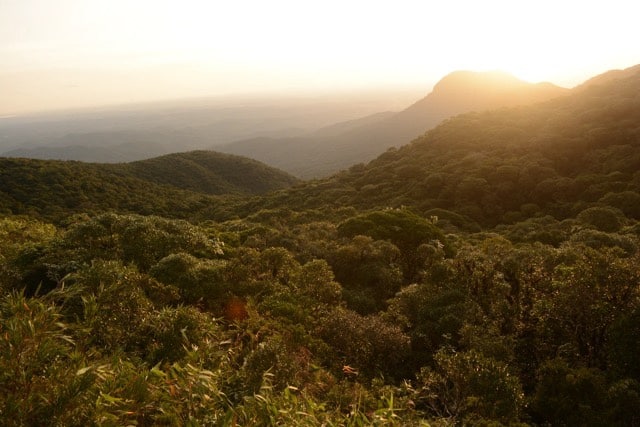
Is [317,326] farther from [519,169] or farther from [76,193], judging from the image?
[76,193]

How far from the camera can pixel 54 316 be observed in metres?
7.30

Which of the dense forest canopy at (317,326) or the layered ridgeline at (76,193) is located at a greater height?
the dense forest canopy at (317,326)

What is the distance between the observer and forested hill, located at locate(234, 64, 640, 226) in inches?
1984

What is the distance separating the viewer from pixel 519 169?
56.8 m

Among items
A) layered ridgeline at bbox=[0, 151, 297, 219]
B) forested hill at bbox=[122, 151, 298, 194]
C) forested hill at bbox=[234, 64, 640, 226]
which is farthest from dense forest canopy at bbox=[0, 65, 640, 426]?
forested hill at bbox=[122, 151, 298, 194]

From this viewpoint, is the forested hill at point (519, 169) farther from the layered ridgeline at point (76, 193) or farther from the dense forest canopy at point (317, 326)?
the layered ridgeline at point (76, 193)

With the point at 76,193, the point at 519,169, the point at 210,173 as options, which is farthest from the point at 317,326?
the point at 210,173

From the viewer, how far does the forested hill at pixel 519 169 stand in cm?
5041

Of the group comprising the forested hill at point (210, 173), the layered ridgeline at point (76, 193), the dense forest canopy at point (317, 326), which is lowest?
the forested hill at point (210, 173)

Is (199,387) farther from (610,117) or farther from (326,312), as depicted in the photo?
(610,117)

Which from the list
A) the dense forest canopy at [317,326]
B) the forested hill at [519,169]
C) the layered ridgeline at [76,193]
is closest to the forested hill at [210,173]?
the layered ridgeline at [76,193]

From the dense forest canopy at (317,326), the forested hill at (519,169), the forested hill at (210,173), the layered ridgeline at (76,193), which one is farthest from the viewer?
the forested hill at (210,173)

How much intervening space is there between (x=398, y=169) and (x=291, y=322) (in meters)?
63.5

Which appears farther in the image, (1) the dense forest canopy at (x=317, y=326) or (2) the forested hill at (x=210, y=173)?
(2) the forested hill at (x=210, y=173)
